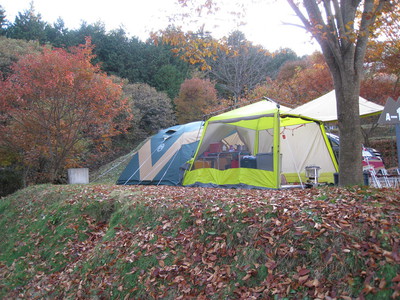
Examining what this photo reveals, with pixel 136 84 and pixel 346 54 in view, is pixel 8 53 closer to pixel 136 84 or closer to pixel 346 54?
pixel 136 84

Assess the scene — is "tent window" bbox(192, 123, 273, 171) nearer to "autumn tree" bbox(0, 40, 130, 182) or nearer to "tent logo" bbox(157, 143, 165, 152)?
"tent logo" bbox(157, 143, 165, 152)

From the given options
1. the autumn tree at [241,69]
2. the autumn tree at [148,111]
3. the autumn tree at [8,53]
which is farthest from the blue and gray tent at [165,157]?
the autumn tree at [241,69]

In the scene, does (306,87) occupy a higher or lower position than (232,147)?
higher

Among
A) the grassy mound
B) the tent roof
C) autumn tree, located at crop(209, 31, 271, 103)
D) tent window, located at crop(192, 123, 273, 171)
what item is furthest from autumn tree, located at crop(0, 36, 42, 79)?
the grassy mound

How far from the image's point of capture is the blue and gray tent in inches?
377

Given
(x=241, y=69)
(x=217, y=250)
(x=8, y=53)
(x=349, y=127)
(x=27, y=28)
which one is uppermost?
(x=27, y=28)

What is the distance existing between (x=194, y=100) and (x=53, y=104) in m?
13.1

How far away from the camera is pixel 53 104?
33.0 feet

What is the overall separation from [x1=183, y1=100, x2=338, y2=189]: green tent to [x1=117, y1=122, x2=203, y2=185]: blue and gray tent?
0.71 metres

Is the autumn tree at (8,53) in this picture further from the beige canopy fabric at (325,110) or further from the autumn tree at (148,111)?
the beige canopy fabric at (325,110)

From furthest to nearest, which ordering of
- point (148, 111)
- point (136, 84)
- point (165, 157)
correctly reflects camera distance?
1. point (136, 84)
2. point (148, 111)
3. point (165, 157)

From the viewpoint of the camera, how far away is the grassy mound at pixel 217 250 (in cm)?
284

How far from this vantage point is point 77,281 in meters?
4.43

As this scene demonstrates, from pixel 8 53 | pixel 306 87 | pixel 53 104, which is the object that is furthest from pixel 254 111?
pixel 8 53
